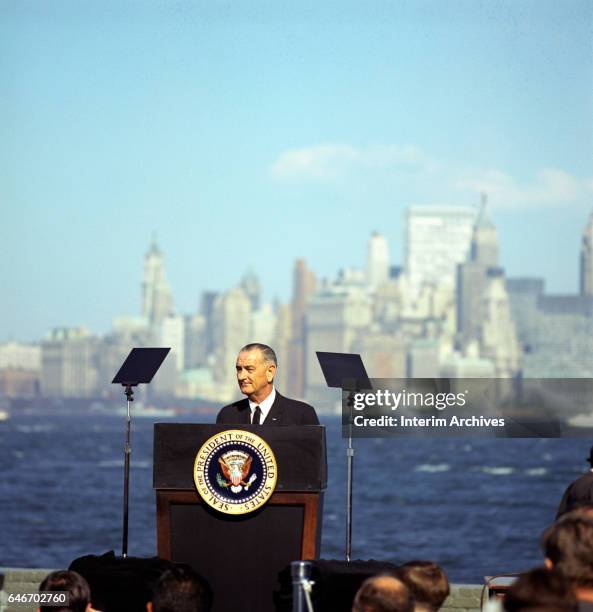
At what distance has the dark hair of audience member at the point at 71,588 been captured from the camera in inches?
187

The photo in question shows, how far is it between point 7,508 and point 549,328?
9054cm

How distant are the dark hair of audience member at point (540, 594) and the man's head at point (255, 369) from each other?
8.99 ft

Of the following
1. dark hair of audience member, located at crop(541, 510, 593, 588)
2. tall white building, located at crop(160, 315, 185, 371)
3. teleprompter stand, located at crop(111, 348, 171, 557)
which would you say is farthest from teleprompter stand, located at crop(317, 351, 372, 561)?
tall white building, located at crop(160, 315, 185, 371)

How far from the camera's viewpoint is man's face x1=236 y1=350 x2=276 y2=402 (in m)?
6.26

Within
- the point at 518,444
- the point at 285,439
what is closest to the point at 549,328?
the point at 518,444

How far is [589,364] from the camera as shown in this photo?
136 m

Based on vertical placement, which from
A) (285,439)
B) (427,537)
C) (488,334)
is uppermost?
(488,334)

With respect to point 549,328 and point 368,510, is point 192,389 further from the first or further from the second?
point 368,510

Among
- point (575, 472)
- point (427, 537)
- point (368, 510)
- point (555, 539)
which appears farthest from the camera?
point (575, 472)

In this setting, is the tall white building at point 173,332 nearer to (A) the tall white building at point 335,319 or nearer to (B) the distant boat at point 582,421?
(A) the tall white building at point 335,319

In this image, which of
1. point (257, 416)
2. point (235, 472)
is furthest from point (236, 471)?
point (257, 416)

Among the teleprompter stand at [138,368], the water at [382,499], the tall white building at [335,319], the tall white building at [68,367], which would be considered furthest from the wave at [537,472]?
the tall white building at [68,367]

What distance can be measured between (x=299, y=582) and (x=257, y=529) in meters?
0.58

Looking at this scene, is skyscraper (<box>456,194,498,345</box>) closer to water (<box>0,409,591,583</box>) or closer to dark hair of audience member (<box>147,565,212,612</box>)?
water (<box>0,409,591,583</box>)
